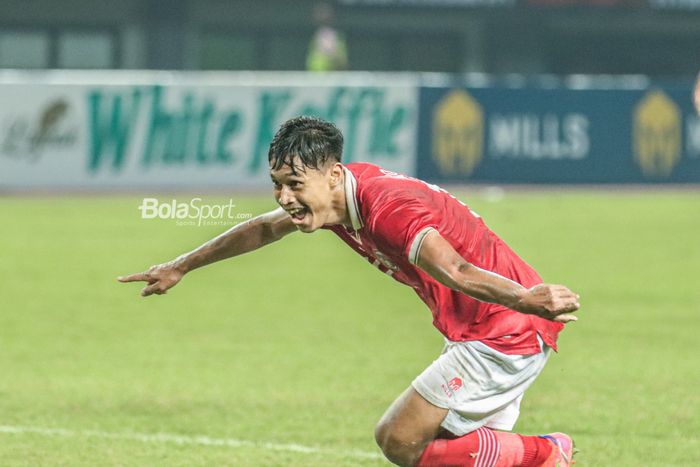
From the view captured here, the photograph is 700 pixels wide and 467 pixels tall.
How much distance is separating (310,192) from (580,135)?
61.3 feet

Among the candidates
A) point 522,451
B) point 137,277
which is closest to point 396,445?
point 522,451

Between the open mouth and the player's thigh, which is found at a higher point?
the open mouth

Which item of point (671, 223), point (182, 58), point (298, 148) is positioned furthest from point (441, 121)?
point (298, 148)

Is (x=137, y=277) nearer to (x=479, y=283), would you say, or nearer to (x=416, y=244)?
(x=416, y=244)

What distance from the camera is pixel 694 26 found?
123 ft

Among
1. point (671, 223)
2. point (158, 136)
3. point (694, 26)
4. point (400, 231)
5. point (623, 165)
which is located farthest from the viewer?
point (694, 26)

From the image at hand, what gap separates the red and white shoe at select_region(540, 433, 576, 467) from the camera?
18.6ft

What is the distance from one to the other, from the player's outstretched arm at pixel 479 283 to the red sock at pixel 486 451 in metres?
0.85

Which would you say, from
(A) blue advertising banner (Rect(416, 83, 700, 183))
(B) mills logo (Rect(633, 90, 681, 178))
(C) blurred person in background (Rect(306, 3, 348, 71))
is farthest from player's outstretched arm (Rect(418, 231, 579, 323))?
(C) blurred person in background (Rect(306, 3, 348, 71))

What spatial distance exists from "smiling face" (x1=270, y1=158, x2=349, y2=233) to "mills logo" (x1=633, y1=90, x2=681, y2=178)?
1880cm

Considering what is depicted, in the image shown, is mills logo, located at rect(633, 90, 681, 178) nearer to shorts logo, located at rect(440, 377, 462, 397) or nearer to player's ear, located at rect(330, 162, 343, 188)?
shorts logo, located at rect(440, 377, 462, 397)

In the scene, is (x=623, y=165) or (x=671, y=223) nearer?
(x=671, y=223)

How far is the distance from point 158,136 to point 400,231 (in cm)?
1698

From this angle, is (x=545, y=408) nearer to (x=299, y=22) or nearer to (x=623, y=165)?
(x=623, y=165)
